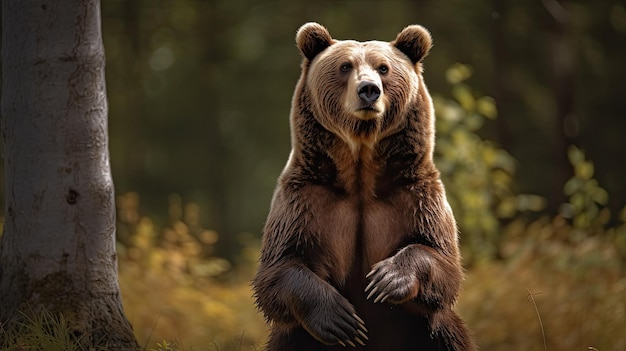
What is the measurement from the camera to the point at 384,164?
4410mm

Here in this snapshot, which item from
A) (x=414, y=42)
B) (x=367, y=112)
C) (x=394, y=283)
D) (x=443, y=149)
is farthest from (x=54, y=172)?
(x=443, y=149)

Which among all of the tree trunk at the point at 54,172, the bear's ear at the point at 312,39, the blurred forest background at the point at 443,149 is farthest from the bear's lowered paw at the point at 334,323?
the bear's ear at the point at 312,39

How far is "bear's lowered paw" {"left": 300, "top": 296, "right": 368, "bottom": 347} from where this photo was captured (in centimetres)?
407

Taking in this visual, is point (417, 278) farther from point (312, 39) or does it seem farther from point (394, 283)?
point (312, 39)

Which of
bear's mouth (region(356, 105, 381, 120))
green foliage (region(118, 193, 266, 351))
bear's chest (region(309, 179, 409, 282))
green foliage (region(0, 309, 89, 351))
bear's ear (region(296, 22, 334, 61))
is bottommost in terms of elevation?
green foliage (region(118, 193, 266, 351))

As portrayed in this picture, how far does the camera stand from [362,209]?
4.43 metres

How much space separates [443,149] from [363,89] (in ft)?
15.4

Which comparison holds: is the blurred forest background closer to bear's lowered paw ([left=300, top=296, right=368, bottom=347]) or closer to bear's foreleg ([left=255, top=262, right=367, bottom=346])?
bear's foreleg ([left=255, top=262, right=367, bottom=346])

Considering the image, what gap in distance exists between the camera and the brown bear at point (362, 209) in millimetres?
4266

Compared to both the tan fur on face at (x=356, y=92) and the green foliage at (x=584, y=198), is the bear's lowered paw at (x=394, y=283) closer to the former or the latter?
the tan fur on face at (x=356, y=92)

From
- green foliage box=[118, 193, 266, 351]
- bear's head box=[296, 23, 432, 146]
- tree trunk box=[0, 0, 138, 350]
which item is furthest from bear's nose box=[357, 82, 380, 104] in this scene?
green foliage box=[118, 193, 266, 351]

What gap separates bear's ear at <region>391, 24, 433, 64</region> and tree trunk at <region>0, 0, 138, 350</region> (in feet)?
5.21

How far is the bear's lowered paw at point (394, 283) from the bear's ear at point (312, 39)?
48.8 inches

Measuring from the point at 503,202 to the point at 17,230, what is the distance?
5534 mm
